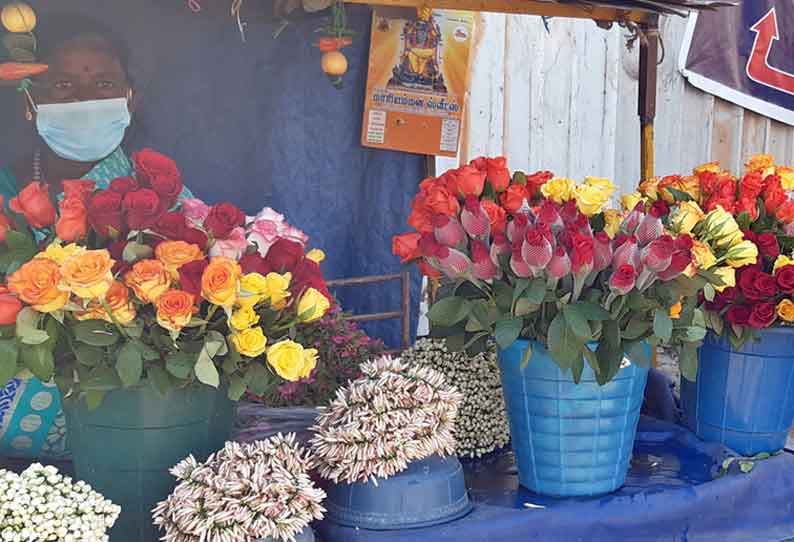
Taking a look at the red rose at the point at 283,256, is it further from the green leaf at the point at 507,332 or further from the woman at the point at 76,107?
the woman at the point at 76,107

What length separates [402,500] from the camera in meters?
1.45

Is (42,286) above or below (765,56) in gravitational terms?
below

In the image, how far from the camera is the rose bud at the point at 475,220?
152 centimetres

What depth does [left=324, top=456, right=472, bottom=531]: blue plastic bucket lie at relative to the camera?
1443 millimetres

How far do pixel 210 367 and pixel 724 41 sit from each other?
433 cm

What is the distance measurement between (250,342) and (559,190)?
674 millimetres

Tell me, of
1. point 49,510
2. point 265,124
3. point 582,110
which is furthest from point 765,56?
point 49,510

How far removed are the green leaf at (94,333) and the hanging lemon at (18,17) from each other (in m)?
1.43

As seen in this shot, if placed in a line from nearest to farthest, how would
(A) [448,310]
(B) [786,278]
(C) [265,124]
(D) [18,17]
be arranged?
(A) [448,310]
(B) [786,278]
(D) [18,17]
(C) [265,124]

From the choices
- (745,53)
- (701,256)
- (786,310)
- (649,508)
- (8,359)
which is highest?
(745,53)

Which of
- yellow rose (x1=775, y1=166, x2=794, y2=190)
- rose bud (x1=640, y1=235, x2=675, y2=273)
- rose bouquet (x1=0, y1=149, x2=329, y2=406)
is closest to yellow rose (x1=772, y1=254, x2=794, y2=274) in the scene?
yellow rose (x1=775, y1=166, x2=794, y2=190)

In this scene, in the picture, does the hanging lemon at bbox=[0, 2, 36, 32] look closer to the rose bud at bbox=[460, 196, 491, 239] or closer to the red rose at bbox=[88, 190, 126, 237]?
the red rose at bbox=[88, 190, 126, 237]

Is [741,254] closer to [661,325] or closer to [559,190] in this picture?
[661,325]

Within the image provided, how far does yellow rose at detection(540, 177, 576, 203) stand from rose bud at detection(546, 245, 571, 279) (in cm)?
21
